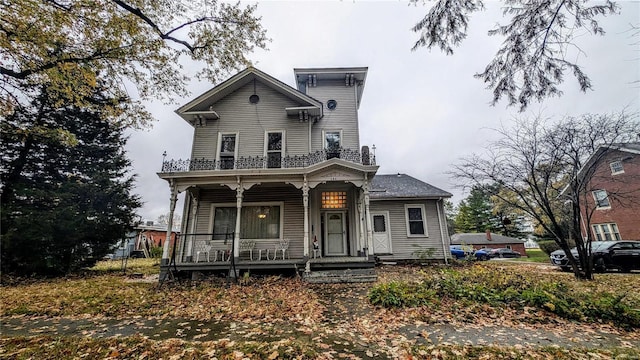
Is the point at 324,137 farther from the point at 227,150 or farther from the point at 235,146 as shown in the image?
the point at 227,150

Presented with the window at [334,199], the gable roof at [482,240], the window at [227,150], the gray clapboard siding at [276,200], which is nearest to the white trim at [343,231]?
the window at [334,199]

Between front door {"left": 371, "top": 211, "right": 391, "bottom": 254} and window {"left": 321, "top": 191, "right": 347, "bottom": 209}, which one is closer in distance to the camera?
window {"left": 321, "top": 191, "right": 347, "bottom": 209}

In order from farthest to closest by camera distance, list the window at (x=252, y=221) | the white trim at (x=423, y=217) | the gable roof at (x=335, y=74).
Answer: the white trim at (x=423, y=217) < the gable roof at (x=335, y=74) < the window at (x=252, y=221)

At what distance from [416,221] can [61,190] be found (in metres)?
17.9

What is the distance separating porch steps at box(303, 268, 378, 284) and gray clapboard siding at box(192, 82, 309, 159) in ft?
17.9

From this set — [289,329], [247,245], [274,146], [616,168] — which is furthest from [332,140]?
[616,168]

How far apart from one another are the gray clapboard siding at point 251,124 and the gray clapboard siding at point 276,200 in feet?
5.74

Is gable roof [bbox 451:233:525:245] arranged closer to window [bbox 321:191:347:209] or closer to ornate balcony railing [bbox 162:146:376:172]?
window [bbox 321:191:347:209]

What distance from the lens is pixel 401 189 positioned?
1434 cm

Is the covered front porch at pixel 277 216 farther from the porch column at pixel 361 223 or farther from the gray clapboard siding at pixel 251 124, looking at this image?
the gray clapboard siding at pixel 251 124

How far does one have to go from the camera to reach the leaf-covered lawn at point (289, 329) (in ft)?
11.5

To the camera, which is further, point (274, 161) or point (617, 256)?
point (274, 161)

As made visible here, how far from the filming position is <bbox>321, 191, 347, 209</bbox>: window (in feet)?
37.4

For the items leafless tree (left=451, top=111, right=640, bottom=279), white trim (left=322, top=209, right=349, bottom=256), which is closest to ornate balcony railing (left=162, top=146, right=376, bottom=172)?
white trim (left=322, top=209, right=349, bottom=256)
